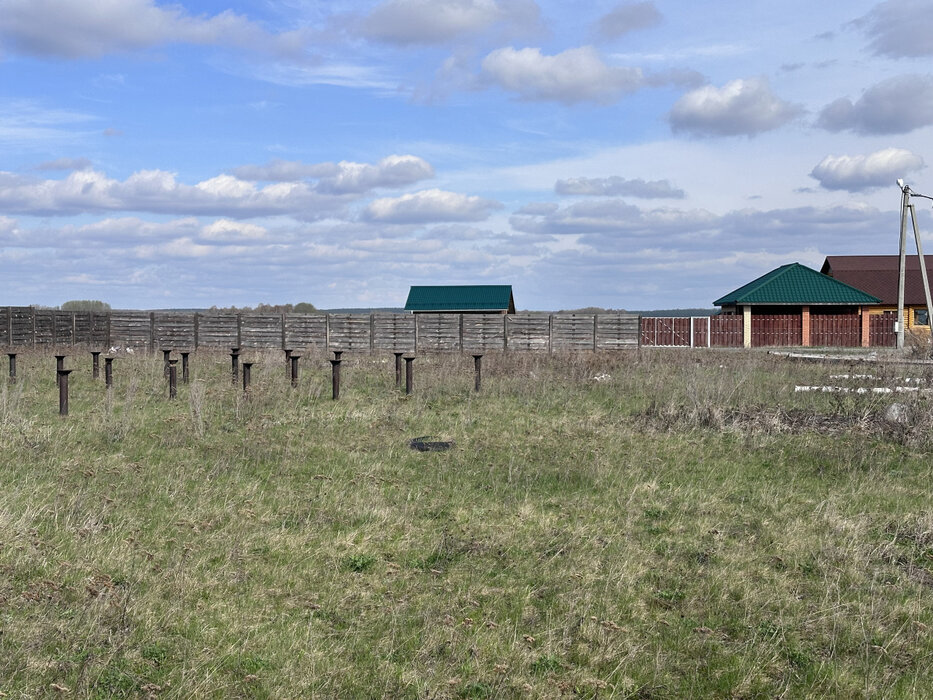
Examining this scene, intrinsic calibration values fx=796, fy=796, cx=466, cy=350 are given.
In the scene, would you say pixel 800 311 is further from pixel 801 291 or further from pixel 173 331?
pixel 173 331

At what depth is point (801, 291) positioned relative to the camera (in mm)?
40250

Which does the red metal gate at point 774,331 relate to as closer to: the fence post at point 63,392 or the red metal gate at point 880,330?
the red metal gate at point 880,330

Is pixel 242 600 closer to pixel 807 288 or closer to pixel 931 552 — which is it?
pixel 931 552

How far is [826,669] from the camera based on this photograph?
5.00 m

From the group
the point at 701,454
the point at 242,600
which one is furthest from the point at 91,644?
the point at 701,454

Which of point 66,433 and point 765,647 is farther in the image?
point 66,433

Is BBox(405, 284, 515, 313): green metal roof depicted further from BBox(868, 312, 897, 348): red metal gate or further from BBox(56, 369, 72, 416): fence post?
BBox(56, 369, 72, 416): fence post

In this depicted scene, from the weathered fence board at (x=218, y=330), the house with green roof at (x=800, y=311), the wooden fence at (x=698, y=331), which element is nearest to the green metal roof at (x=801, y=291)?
the house with green roof at (x=800, y=311)

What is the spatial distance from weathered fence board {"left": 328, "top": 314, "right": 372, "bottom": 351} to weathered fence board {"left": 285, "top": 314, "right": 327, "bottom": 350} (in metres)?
0.34

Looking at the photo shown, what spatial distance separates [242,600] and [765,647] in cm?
369

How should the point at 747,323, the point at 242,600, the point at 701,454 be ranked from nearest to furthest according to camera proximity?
1. the point at 242,600
2. the point at 701,454
3. the point at 747,323

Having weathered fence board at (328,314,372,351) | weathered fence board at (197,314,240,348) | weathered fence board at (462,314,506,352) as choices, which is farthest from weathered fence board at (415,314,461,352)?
weathered fence board at (197,314,240,348)

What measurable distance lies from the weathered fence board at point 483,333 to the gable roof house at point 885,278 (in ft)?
70.2

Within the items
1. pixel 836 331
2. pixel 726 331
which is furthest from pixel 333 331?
pixel 836 331
